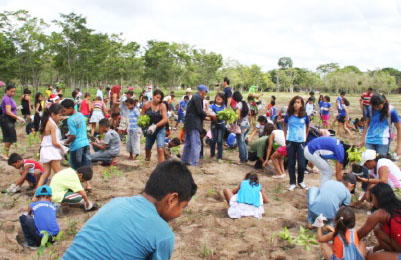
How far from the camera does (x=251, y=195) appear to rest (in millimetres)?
5023

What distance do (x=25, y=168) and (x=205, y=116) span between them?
381 centimetres

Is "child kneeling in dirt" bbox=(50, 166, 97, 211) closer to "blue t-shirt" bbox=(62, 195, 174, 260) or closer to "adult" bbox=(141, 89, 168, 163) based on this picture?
"adult" bbox=(141, 89, 168, 163)

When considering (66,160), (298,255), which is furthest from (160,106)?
(298,255)

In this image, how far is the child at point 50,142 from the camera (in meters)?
5.47

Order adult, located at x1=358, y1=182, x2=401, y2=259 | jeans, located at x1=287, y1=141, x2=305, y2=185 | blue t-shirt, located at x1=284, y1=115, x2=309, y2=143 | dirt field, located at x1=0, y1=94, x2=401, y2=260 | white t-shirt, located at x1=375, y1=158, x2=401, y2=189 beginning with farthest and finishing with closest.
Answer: jeans, located at x1=287, y1=141, x2=305, y2=185 → blue t-shirt, located at x1=284, y1=115, x2=309, y2=143 → white t-shirt, located at x1=375, y1=158, x2=401, y2=189 → dirt field, located at x1=0, y1=94, x2=401, y2=260 → adult, located at x1=358, y1=182, x2=401, y2=259

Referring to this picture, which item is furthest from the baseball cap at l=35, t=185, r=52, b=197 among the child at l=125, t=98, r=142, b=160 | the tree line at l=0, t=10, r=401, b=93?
the tree line at l=0, t=10, r=401, b=93

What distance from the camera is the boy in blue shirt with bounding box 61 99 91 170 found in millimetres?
5800

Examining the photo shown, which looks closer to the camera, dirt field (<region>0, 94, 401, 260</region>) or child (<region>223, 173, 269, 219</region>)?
dirt field (<region>0, 94, 401, 260</region>)

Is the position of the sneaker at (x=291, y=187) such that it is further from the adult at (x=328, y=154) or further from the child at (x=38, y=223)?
the child at (x=38, y=223)

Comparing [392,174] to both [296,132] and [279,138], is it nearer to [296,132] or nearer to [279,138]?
[296,132]

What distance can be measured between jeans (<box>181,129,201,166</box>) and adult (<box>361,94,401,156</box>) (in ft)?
11.5

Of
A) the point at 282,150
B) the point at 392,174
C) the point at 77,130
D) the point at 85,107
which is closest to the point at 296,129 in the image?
the point at 282,150

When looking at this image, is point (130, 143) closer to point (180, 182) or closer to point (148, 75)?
point (180, 182)

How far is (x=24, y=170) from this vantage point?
5945mm
